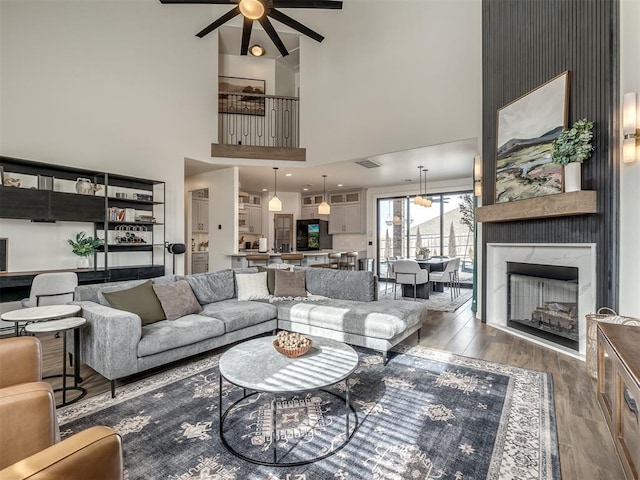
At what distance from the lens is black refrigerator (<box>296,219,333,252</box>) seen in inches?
381

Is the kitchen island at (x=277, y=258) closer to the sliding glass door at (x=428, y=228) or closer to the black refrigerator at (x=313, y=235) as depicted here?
the sliding glass door at (x=428, y=228)

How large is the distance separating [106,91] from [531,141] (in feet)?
20.1

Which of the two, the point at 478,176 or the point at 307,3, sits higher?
the point at 307,3

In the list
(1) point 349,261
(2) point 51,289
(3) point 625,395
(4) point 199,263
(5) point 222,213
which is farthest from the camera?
(1) point 349,261

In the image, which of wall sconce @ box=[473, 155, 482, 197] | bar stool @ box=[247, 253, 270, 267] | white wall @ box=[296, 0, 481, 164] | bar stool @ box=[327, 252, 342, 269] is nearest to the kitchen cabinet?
bar stool @ box=[247, 253, 270, 267]

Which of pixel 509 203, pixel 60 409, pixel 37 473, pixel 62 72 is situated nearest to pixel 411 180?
pixel 509 203

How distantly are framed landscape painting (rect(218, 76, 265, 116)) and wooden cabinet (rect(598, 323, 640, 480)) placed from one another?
22.9ft

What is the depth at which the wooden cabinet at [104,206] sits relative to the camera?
3984 millimetres

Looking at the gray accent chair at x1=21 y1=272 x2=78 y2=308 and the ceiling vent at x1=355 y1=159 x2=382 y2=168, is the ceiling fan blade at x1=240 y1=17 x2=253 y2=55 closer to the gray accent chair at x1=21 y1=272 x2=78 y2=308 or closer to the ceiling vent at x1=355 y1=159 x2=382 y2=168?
the ceiling vent at x1=355 y1=159 x2=382 y2=168

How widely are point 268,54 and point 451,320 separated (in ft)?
23.3

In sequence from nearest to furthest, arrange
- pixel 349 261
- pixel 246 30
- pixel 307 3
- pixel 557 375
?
pixel 557 375
pixel 307 3
pixel 246 30
pixel 349 261

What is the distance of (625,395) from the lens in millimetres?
1770

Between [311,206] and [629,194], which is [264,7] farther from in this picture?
[311,206]

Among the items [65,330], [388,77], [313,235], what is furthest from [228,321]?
[313,235]
